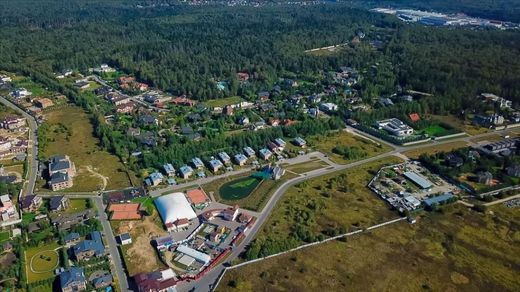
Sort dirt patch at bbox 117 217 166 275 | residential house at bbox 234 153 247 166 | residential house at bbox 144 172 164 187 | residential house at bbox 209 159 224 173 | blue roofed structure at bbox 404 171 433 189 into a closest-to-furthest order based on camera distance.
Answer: dirt patch at bbox 117 217 166 275 < blue roofed structure at bbox 404 171 433 189 < residential house at bbox 144 172 164 187 < residential house at bbox 209 159 224 173 < residential house at bbox 234 153 247 166

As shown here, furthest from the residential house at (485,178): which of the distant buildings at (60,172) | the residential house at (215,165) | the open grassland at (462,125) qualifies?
the distant buildings at (60,172)

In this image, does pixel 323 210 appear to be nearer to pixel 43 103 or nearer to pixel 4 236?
pixel 4 236

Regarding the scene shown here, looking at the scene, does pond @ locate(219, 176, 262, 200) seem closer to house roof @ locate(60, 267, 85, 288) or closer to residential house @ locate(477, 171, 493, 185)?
house roof @ locate(60, 267, 85, 288)

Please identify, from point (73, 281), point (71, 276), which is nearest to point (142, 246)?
point (71, 276)

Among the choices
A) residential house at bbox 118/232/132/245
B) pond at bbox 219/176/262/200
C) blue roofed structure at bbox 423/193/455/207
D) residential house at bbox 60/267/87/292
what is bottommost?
blue roofed structure at bbox 423/193/455/207

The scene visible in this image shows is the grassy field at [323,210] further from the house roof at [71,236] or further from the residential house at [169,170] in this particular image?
the house roof at [71,236]

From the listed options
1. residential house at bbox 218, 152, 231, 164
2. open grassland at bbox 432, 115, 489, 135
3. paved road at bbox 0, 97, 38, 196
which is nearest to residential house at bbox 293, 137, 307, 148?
residential house at bbox 218, 152, 231, 164

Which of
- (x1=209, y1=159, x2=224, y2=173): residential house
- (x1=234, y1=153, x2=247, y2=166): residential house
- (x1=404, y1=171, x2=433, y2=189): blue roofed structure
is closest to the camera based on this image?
(x1=404, y1=171, x2=433, y2=189): blue roofed structure

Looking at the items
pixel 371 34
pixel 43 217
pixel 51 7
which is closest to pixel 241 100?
pixel 43 217
